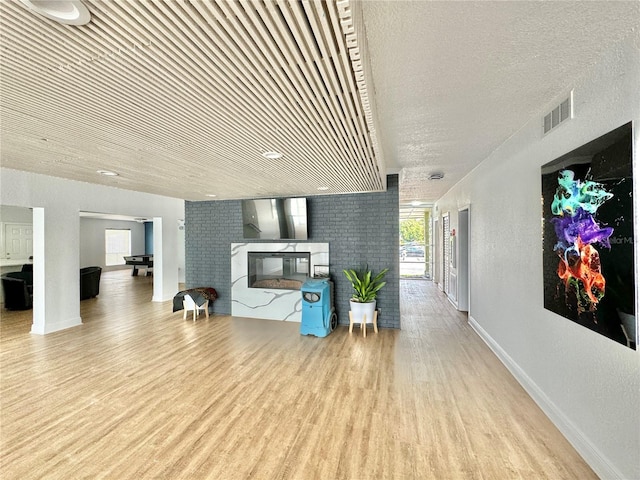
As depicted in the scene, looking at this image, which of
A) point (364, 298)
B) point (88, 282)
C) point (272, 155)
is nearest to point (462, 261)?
point (364, 298)

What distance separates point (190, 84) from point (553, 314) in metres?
3.12

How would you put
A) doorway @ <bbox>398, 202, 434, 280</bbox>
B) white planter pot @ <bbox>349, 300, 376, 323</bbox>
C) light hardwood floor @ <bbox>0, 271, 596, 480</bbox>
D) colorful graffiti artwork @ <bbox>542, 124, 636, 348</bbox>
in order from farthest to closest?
doorway @ <bbox>398, 202, 434, 280</bbox> → white planter pot @ <bbox>349, 300, 376, 323</bbox> → light hardwood floor @ <bbox>0, 271, 596, 480</bbox> → colorful graffiti artwork @ <bbox>542, 124, 636, 348</bbox>

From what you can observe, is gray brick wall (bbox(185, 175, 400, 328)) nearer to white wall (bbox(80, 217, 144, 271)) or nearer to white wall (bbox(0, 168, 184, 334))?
white wall (bbox(0, 168, 184, 334))

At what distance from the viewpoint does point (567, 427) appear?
2139 mm

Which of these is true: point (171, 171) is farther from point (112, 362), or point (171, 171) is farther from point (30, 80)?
point (112, 362)

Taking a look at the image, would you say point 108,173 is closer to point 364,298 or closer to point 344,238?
point 344,238

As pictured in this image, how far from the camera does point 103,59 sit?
4.63 feet

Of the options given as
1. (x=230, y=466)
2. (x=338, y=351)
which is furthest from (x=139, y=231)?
(x=230, y=466)

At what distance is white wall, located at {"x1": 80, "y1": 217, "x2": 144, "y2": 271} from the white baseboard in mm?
14291

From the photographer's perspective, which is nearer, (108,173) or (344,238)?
(108,173)

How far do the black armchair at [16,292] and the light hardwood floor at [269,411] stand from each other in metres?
2.49

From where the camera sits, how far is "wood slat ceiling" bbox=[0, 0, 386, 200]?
116 cm

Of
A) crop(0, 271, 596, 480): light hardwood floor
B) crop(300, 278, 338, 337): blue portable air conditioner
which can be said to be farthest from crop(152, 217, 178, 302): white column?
crop(300, 278, 338, 337): blue portable air conditioner

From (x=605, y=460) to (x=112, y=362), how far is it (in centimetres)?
466
